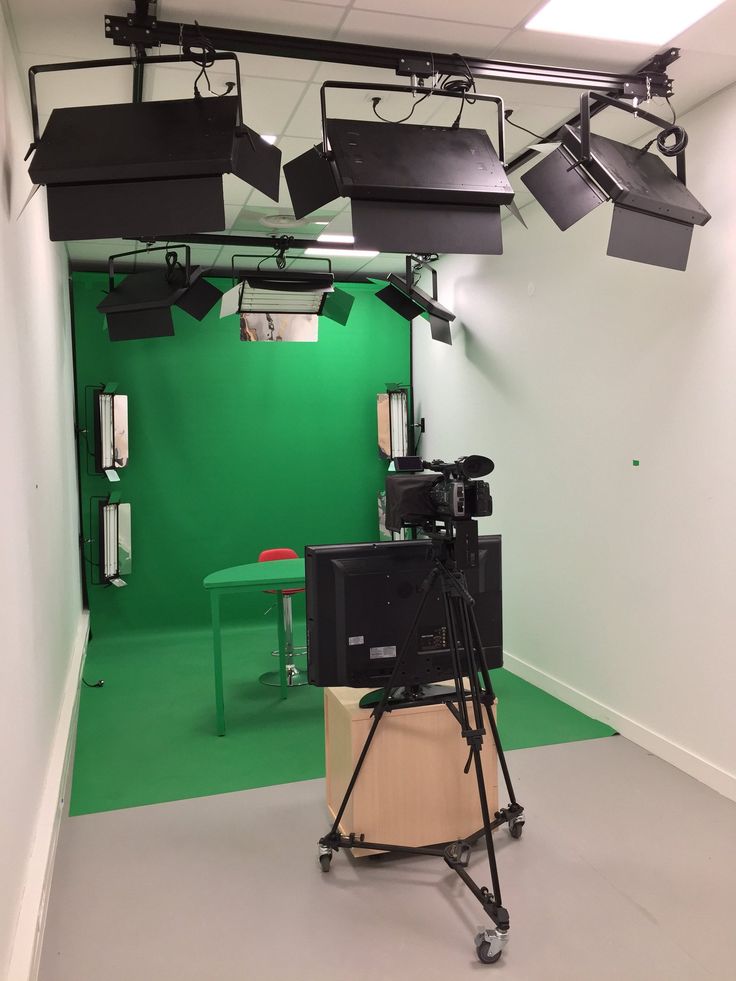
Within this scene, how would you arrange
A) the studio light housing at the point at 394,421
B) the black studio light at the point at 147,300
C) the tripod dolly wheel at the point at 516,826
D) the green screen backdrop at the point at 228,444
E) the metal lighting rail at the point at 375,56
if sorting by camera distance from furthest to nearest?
1. the studio light housing at the point at 394,421
2. the green screen backdrop at the point at 228,444
3. the black studio light at the point at 147,300
4. the tripod dolly wheel at the point at 516,826
5. the metal lighting rail at the point at 375,56

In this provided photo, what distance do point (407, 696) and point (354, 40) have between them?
2562 mm

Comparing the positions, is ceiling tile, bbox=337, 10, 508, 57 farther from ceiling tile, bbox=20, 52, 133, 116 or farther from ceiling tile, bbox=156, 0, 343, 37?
ceiling tile, bbox=20, 52, 133, 116

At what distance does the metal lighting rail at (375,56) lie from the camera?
8.48 ft

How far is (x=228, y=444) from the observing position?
6859mm

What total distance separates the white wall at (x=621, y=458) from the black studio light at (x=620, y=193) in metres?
0.64

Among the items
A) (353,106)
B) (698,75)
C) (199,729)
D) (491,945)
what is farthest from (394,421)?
(491,945)

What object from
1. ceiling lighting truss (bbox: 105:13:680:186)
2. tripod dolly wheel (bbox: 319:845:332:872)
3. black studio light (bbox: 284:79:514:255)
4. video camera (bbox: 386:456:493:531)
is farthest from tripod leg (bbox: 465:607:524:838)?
ceiling lighting truss (bbox: 105:13:680:186)

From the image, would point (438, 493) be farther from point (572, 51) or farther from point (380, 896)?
point (572, 51)

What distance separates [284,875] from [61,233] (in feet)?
7.86

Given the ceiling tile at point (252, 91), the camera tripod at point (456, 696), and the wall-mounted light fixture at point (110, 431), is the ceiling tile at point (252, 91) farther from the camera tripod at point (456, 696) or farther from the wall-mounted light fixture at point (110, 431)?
the wall-mounted light fixture at point (110, 431)

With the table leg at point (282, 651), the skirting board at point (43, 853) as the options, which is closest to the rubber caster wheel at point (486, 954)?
the skirting board at point (43, 853)

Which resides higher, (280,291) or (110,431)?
(280,291)

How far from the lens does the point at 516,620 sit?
17.6 ft

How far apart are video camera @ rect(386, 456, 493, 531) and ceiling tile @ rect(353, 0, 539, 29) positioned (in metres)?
1.60
